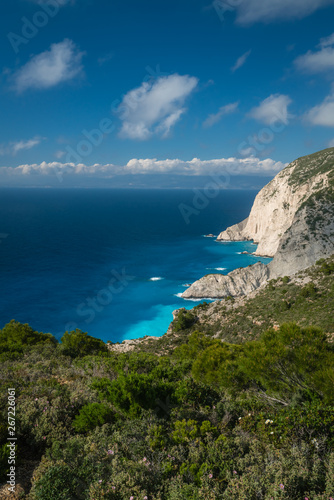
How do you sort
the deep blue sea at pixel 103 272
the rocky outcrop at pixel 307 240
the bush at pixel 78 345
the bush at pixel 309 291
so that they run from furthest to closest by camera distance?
the deep blue sea at pixel 103 272
the rocky outcrop at pixel 307 240
the bush at pixel 309 291
the bush at pixel 78 345

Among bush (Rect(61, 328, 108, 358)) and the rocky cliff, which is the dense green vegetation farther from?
the rocky cliff

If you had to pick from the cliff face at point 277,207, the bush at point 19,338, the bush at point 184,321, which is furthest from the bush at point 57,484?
the cliff face at point 277,207

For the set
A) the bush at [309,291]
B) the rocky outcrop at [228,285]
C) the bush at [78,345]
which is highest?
the bush at [309,291]

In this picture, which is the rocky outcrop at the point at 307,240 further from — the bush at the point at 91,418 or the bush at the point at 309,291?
the bush at the point at 91,418

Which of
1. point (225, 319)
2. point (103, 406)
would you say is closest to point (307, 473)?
point (103, 406)

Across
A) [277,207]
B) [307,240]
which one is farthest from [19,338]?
[277,207]

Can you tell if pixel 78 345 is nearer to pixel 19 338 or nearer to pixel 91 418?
pixel 19 338

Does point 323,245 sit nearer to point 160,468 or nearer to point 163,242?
point 160,468
